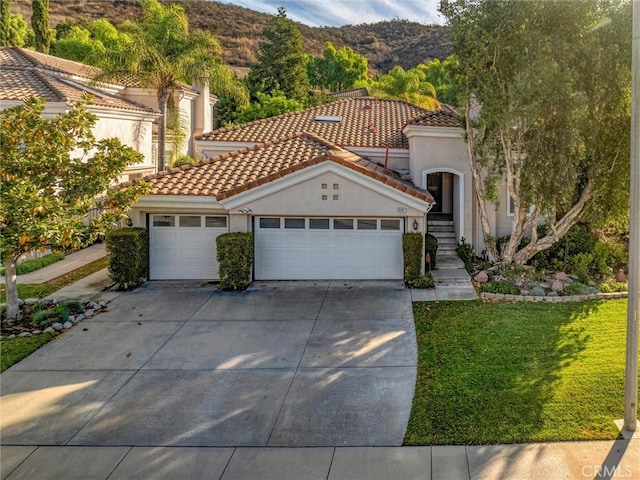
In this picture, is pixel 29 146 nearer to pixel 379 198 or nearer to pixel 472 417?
pixel 379 198

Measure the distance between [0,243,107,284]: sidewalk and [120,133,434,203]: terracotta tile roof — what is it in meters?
3.88

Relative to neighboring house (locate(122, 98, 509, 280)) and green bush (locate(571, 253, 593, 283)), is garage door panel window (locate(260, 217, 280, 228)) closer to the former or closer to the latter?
neighboring house (locate(122, 98, 509, 280))

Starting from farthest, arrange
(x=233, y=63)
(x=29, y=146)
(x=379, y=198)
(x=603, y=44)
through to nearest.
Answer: (x=233, y=63)
(x=379, y=198)
(x=603, y=44)
(x=29, y=146)

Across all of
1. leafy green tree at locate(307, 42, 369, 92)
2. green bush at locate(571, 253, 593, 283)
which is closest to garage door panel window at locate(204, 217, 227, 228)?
green bush at locate(571, 253, 593, 283)

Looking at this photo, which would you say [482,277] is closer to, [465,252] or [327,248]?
[465,252]

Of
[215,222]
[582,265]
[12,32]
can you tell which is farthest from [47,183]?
[12,32]

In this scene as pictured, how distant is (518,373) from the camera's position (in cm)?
880

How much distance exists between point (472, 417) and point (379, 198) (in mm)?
8535

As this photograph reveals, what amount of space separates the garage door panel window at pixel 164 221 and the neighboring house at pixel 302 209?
31 millimetres

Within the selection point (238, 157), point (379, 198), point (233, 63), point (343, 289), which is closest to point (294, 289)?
point (343, 289)

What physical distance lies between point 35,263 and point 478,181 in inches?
591

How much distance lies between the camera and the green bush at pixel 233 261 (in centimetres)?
1459

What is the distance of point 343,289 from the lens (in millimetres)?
14625

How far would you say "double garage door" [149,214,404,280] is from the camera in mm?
15516
